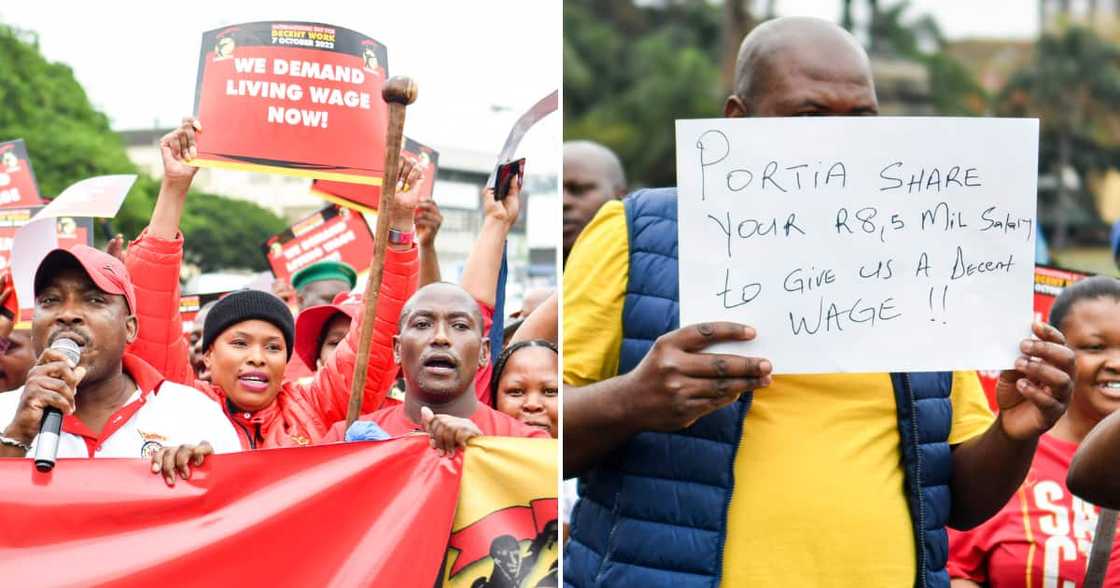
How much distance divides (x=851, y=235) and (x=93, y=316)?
1.73 metres

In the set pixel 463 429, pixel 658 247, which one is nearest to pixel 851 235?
pixel 658 247

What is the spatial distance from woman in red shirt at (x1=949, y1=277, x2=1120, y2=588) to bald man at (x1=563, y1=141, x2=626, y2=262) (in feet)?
7.60

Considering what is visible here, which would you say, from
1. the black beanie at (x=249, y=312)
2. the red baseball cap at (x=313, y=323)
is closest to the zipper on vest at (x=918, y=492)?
the black beanie at (x=249, y=312)

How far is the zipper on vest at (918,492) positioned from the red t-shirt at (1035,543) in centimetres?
103

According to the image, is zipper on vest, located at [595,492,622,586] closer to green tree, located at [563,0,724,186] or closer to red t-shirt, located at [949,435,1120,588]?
red t-shirt, located at [949,435,1120,588]

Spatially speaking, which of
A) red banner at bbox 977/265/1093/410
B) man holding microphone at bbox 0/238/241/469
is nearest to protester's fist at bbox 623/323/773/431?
man holding microphone at bbox 0/238/241/469

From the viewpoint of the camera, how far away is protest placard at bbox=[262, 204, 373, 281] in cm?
587

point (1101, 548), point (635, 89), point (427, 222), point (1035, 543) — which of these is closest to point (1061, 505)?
point (1035, 543)

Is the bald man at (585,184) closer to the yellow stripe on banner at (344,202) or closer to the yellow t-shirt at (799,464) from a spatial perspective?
the yellow stripe on banner at (344,202)

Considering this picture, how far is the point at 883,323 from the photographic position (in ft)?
9.73

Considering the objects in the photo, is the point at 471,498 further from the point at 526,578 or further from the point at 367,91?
the point at 367,91

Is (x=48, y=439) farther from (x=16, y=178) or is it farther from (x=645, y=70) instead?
(x=645, y=70)

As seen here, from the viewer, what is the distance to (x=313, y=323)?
5.11 meters

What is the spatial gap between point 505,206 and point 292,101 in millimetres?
740
